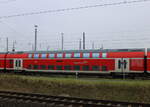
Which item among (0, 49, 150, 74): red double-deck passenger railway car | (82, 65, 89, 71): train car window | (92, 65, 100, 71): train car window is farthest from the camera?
(82, 65, 89, 71): train car window

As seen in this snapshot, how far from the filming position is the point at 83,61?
2383 centimetres

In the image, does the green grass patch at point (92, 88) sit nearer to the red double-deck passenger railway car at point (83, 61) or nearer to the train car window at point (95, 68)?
the red double-deck passenger railway car at point (83, 61)

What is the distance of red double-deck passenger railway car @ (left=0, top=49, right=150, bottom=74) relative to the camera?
21.7 m

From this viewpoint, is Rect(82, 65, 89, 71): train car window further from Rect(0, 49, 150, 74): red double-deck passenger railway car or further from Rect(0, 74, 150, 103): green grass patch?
Rect(0, 74, 150, 103): green grass patch

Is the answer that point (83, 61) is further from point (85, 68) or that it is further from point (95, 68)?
point (95, 68)

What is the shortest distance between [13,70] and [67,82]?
45.0 feet

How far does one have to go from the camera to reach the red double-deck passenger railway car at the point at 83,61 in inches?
854

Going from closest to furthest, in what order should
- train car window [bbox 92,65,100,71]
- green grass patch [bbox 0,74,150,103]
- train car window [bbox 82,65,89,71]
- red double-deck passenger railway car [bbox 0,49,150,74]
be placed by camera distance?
green grass patch [bbox 0,74,150,103] < red double-deck passenger railway car [bbox 0,49,150,74] < train car window [bbox 92,65,100,71] < train car window [bbox 82,65,89,71]

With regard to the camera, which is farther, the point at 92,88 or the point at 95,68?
the point at 95,68

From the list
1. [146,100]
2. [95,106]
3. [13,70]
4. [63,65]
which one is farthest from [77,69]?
[95,106]

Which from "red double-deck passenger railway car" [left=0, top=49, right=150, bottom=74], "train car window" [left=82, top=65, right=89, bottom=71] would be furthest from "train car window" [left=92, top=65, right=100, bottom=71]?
"train car window" [left=82, top=65, right=89, bottom=71]

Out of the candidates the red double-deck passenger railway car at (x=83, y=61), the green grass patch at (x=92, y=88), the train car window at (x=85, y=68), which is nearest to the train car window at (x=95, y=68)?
the red double-deck passenger railway car at (x=83, y=61)

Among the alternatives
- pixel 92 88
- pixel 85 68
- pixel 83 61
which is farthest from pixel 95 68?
pixel 92 88

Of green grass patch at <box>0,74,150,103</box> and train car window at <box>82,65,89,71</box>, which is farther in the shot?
train car window at <box>82,65,89,71</box>
